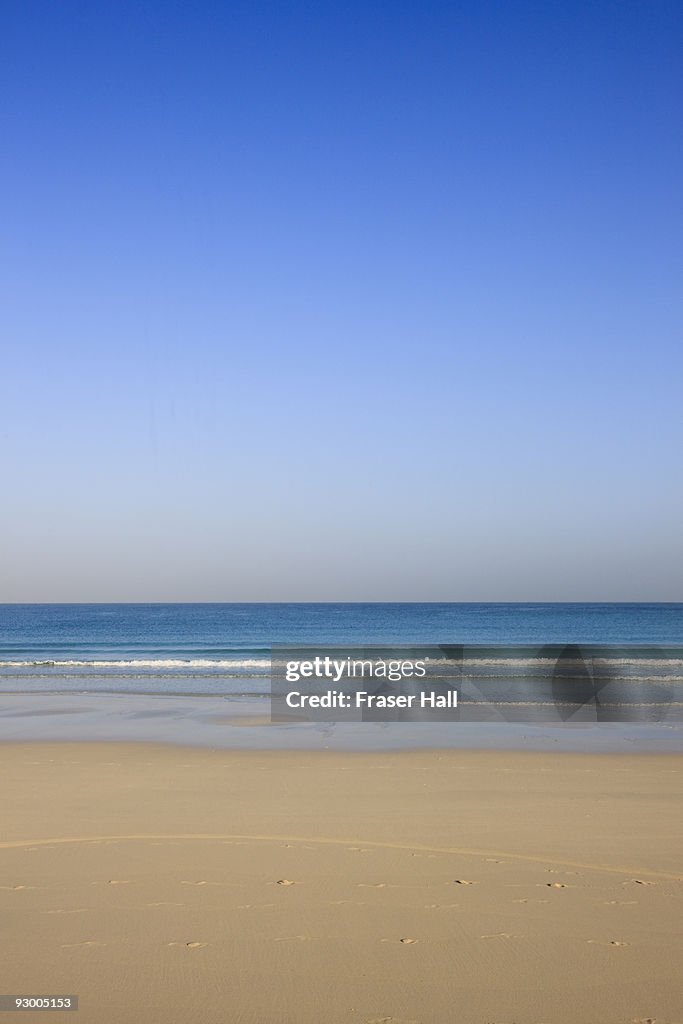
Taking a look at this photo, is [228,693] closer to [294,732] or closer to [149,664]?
[294,732]

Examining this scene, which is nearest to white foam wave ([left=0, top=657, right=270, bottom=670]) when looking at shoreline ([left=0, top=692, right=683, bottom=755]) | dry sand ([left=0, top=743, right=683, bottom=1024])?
shoreline ([left=0, top=692, right=683, bottom=755])

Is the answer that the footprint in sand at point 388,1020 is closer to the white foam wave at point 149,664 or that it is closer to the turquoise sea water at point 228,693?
the turquoise sea water at point 228,693

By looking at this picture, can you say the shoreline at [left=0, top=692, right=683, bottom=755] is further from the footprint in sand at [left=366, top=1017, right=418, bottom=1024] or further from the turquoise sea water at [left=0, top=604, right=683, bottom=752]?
the footprint in sand at [left=366, top=1017, right=418, bottom=1024]

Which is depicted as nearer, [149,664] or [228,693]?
[228,693]

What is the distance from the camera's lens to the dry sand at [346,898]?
14.1 ft

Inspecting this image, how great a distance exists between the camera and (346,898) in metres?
5.67

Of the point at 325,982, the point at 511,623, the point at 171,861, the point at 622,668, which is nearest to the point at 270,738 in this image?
the point at 171,861

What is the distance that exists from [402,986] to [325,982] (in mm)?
391

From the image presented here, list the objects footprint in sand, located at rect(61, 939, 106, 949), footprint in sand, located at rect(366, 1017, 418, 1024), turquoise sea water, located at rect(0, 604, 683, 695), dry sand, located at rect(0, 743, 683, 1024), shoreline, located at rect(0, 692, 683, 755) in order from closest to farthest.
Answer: footprint in sand, located at rect(366, 1017, 418, 1024), dry sand, located at rect(0, 743, 683, 1024), footprint in sand, located at rect(61, 939, 106, 949), shoreline, located at rect(0, 692, 683, 755), turquoise sea water, located at rect(0, 604, 683, 695)

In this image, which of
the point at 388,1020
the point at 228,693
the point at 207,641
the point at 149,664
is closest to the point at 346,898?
the point at 388,1020

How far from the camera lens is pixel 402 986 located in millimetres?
4383

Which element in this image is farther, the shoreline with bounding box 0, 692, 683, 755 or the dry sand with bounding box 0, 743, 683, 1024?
the shoreline with bounding box 0, 692, 683, 755

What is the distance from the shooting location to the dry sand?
4285 millimetres

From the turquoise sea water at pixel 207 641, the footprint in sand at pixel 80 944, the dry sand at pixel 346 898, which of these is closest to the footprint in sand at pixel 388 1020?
the dry sand at pixel 346 898
